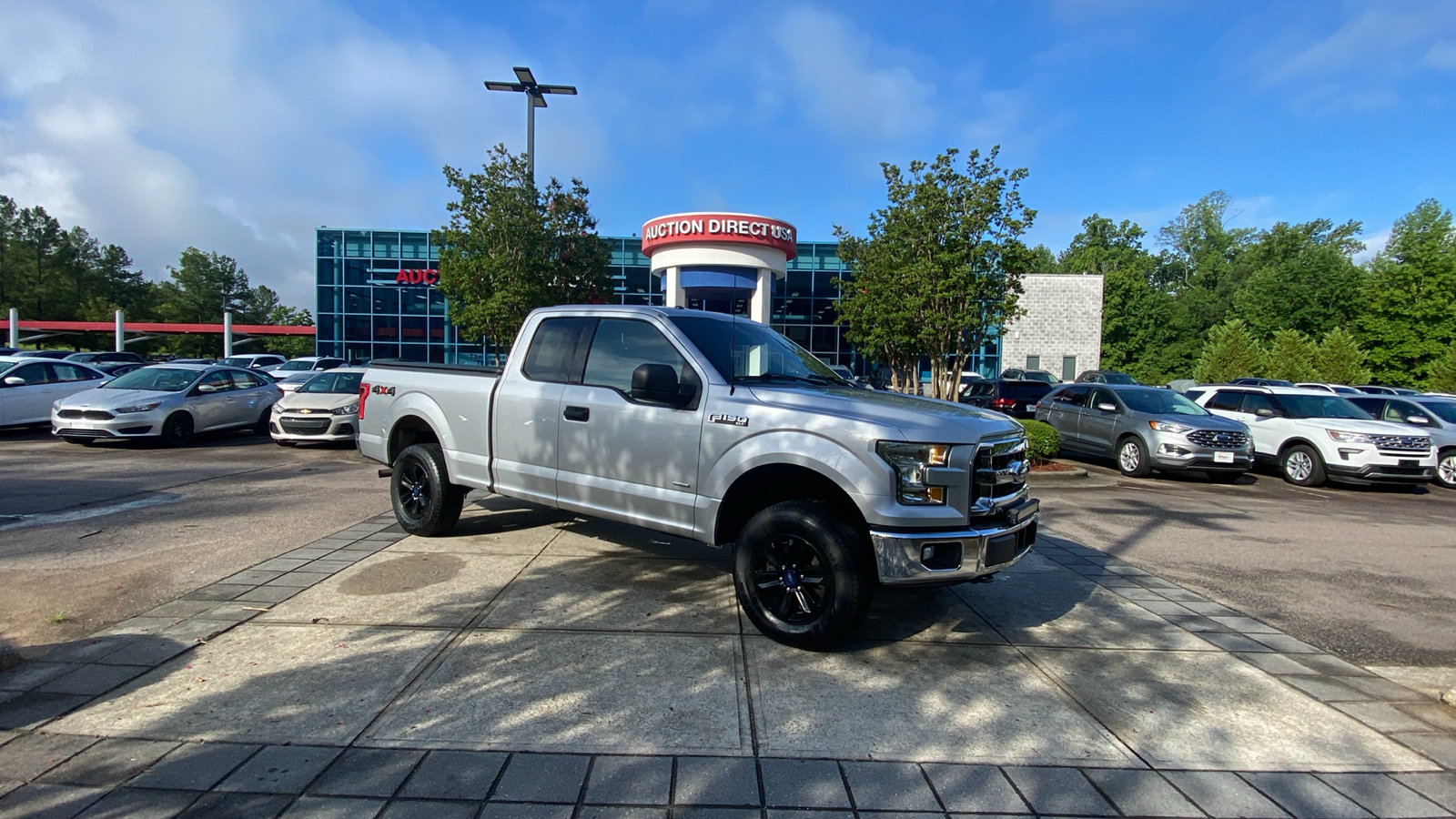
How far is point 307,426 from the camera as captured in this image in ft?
42.6

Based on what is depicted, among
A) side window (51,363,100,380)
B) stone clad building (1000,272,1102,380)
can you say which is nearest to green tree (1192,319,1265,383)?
stone clad building (1000,272,1102,380)

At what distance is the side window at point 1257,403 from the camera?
13695mm

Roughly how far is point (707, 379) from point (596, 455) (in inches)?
40.6

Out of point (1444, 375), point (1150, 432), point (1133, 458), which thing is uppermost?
point (1444, 375)

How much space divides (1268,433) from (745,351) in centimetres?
1280

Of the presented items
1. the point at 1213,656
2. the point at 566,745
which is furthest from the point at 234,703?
the point at 1213,656

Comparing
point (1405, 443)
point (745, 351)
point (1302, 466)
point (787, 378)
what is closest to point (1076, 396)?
point (1302, 466)

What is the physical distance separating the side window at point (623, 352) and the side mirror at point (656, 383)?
0.41m

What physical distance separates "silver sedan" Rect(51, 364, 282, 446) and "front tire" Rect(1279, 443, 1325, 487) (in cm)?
1953

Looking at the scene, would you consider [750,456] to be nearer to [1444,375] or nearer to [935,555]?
[935,555]

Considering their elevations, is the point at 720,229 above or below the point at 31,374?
above

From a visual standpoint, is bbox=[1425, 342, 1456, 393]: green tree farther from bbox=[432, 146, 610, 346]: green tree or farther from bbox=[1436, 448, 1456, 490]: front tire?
bbox=[432, 146, 610, 346]: green tree

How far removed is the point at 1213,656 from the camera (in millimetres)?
4430

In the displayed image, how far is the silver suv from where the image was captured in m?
11.9
